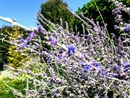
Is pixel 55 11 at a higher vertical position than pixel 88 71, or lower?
higher

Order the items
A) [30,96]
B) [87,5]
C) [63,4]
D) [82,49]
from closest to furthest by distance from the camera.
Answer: [82,49] → [30,96] → [87,5] → [63,4]

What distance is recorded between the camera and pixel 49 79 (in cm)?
316

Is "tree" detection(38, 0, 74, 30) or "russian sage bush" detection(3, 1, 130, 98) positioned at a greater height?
"tree" detection(38, 0, 74, 30)

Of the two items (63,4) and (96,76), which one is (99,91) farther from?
(63,4)

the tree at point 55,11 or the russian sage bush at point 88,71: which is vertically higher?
the tree at point 55,11

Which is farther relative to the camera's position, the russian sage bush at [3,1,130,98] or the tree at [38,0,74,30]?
the tree at [38,0,74,30]

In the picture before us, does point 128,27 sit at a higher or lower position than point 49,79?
higher

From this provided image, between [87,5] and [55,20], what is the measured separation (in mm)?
16001

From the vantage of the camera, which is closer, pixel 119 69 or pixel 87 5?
pixel 119 69

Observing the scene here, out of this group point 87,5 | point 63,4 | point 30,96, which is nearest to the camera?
point 30,96

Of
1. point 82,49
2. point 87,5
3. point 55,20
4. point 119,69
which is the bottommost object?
point 119,69

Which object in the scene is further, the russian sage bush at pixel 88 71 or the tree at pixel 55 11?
the tree at pixel 55 11

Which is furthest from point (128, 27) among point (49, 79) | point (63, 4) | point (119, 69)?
point (63, 4)

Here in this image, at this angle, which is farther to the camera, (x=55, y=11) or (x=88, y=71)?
(x=55, y=11)
